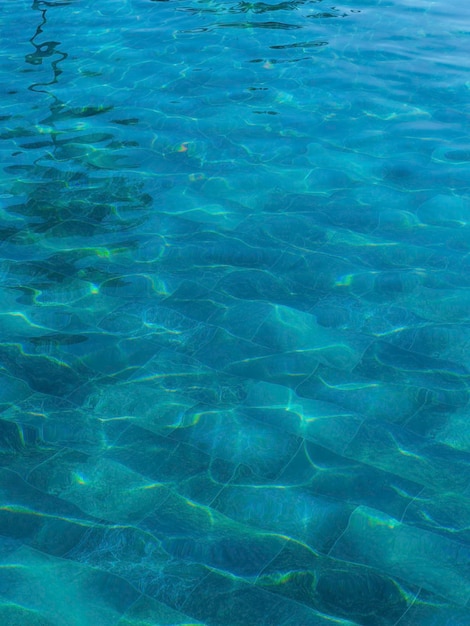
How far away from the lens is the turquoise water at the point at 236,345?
259cm

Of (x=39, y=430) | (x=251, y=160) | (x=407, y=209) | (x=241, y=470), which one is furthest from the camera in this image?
(x=251, y=160)

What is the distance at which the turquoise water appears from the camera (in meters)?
2.59

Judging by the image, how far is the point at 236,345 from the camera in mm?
3775

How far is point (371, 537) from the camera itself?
2.71 meters

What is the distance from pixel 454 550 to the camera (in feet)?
8.68

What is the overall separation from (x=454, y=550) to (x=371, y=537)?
1.04ft

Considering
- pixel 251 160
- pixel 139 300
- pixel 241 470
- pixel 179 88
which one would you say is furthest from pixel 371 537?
pixel 179 88

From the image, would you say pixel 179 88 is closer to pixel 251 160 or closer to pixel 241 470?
pixel 251 160

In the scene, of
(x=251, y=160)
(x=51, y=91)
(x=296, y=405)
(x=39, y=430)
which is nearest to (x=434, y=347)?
(x=296, y=405)

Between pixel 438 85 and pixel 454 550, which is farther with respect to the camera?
pixel 438 85

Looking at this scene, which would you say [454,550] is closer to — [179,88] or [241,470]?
[241,470]

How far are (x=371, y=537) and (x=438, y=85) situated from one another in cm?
554

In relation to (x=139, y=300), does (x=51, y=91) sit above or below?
above

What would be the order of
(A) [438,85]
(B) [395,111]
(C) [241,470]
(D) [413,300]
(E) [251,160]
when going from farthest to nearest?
(A) [438,85]
(B) [395,111]
(E) [251,160]
(D) [413,300]
(C) [241,470]
